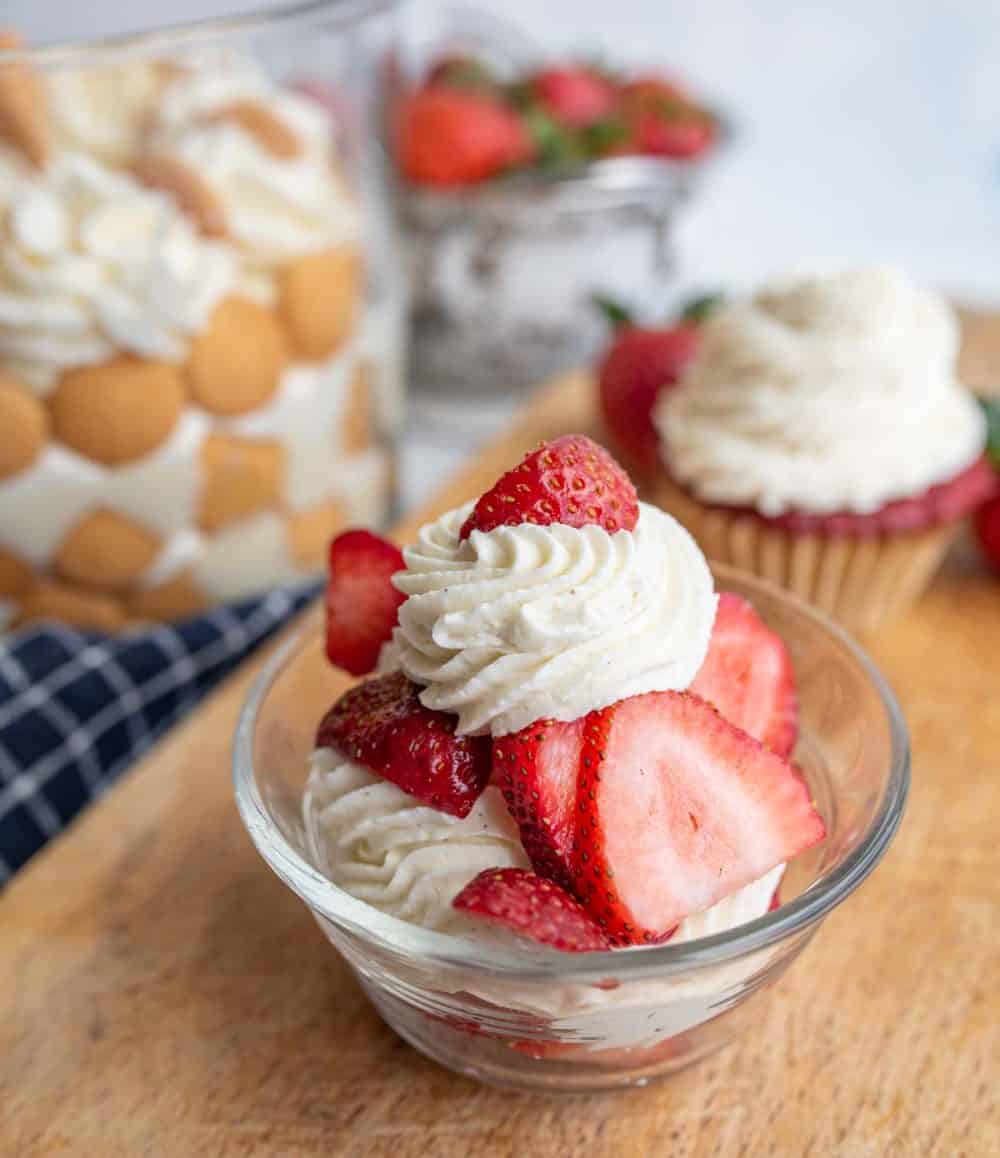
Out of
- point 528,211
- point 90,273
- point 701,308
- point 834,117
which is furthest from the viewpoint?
point 834,117

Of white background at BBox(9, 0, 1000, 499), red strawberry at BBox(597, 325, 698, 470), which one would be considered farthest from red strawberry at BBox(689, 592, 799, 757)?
white background at BBox(9, 0, 1000, 499)

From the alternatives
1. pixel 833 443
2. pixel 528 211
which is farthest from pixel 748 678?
pixel 528 211

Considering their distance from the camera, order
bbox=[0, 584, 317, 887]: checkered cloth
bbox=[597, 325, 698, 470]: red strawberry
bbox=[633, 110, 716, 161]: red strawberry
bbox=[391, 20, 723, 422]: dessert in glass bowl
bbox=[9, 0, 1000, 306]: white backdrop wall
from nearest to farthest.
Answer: bbox=[0, 584, 317, 887]: checkered cloth
bbox=[597, 325, 698, 470]: red strawberry
bbox=[391, 20, 723, 422]: dessert in glass bowl
bbox=[633, 110, 716, 161]: red strawberry
bbox=[9, 0, 1000, 306]: white backdrop wall

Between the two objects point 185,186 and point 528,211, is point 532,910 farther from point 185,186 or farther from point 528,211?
point 528,211

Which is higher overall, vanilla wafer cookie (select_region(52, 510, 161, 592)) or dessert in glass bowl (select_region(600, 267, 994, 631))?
dessert in glass bowl (select_region(600, 267, 994, 631))

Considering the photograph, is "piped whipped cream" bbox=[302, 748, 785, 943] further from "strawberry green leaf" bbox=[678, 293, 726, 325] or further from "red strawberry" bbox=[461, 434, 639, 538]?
"strawberry green leaf" bbox=[678, 293, 726, 325]

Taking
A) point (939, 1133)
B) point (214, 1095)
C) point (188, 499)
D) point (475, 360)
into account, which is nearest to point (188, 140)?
point (188, 499)
